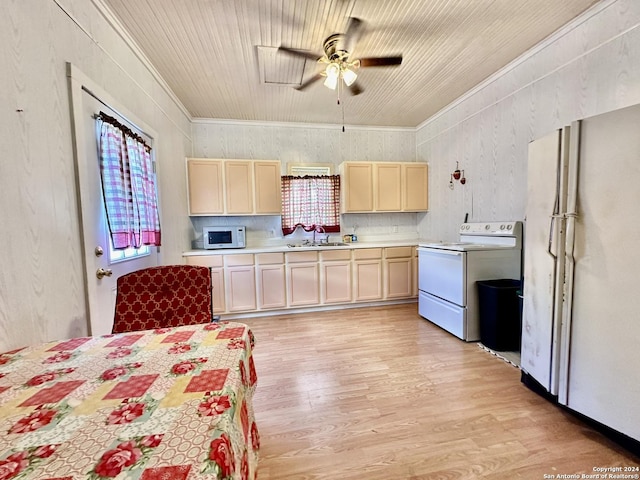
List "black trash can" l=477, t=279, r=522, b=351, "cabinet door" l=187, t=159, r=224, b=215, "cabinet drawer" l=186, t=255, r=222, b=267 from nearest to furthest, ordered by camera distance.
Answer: "black trash can" l=477, t=279, r=522, b=351 < "cabinet drawer" l=186, t=255, r=222, b=267 < "cabinet door" l=187, t=159, r=224, b=215

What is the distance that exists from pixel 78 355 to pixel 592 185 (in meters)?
2.55

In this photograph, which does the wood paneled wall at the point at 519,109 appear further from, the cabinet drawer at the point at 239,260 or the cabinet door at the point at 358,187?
the cabinet drawer at the point at 239,260

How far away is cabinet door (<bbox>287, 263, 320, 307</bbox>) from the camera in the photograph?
3.77 metres

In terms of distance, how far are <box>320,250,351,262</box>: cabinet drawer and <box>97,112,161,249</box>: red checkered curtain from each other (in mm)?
2073

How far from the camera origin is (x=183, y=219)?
11.7 ft

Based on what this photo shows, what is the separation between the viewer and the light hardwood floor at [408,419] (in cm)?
142

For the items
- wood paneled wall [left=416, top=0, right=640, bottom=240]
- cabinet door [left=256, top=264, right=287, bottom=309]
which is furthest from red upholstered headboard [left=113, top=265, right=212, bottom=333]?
wood paneled wall [left=416, top=0, right=640, bottom=240]

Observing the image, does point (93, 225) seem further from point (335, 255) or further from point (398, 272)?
point (398, 272)

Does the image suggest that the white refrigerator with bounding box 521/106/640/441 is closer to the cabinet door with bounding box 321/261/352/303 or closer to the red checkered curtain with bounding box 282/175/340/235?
the cabinet door with bounding box 321/261/352/303

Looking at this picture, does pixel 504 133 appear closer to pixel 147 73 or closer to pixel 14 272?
pixel 147 73

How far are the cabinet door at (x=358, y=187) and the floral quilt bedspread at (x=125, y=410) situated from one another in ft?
10.8

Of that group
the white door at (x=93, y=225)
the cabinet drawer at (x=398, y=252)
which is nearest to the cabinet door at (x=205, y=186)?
the white door at (x=93, y=225)

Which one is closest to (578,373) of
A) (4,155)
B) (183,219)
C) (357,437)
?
(357,437)

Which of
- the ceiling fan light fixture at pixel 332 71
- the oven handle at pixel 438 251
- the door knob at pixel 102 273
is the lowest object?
the oven handle at pixel 438 251
